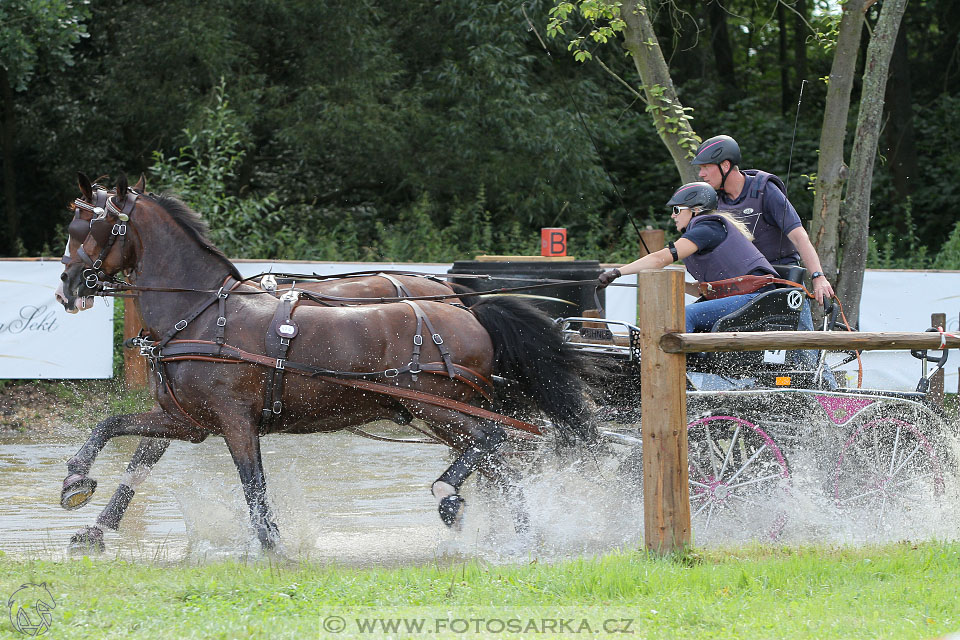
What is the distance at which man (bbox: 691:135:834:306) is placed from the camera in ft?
21.1

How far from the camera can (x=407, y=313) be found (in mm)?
5727

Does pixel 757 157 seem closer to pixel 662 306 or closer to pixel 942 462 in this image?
pixel 942 462

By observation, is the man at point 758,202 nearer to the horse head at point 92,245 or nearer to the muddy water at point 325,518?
the muddy water at point 325,518

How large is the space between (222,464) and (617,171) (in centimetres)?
1188

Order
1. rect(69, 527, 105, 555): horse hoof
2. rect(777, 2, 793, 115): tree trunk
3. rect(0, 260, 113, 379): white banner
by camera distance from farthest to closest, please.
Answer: rect(777, 2, 793, 115): tree trunk
rect(0, 260, 113, 379): white banner
rect(69, 527, 105, 555): horse hoof

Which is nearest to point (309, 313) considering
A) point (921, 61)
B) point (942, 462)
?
point (942, 462)

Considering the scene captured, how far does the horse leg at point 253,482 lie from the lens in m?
5.32

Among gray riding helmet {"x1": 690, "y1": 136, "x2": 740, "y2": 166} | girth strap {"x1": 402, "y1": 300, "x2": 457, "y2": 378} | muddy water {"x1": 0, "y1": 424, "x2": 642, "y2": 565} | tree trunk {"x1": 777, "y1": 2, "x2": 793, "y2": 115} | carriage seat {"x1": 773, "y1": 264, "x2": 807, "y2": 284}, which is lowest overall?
muddy water {"x1": 0, "y1": 424, "x2": 642, "y2": 565}

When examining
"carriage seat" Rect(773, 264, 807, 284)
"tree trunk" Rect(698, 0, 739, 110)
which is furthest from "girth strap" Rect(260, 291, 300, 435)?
"tree trunk" Rect(698, 0, 739, 110)

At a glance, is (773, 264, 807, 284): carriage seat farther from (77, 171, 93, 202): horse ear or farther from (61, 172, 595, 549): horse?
(77, 171, 93, 202): horse ear

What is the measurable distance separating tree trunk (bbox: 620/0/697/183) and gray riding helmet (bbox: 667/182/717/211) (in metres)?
2.57

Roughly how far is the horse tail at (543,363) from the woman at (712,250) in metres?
0.76

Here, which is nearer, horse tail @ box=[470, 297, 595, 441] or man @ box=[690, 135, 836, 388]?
horse tail @ box=[470, 297, 595, 441]

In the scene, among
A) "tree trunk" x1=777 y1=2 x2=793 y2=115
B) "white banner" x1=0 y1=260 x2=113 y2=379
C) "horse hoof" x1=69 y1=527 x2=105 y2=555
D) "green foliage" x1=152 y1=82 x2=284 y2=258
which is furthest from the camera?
"tree trunk" x1=777 y1=2 x2=793 y2=115
